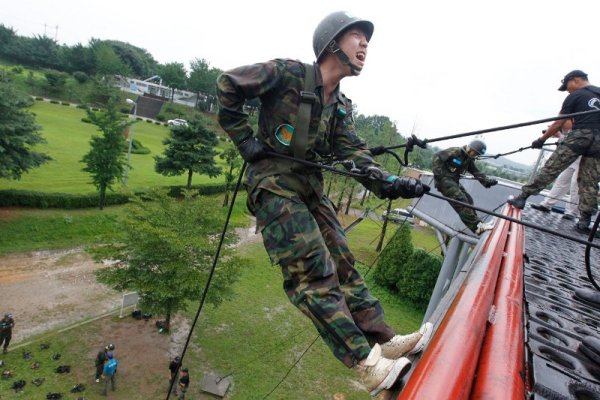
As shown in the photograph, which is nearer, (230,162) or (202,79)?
(230,162)

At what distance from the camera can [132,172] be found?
1293 inches

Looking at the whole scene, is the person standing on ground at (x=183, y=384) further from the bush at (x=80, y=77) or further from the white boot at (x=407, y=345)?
the bush at (x=80, y=77)

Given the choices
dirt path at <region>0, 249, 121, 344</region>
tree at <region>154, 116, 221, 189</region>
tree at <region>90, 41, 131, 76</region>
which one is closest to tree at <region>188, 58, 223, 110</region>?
tree at <region>90, 41, 131, 76</region>

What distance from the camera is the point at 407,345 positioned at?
102 inches

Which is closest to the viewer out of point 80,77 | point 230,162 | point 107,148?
point 107,148

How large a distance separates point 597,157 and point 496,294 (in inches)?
218

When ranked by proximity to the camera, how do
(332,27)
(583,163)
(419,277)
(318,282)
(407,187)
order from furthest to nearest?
(419,277)
(583,163)
(332,27)
(407,187)
(318,282)

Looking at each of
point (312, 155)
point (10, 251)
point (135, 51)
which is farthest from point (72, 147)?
point (135, 51)

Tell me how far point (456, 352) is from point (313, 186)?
6.16 feet

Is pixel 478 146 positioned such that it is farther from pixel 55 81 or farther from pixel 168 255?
pixel 55 81

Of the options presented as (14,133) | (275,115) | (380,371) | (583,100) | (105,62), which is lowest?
(14,133)

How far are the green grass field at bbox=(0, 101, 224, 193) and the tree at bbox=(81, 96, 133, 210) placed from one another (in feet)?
3.39

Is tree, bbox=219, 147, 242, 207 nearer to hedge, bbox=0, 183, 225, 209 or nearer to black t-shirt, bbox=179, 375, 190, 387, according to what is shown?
hedge, bbox=0, 183, 225, 209

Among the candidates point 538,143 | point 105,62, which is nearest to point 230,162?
point 538,143
